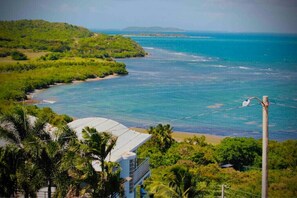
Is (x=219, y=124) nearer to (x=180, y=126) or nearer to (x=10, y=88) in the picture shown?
(x=180, y=126)

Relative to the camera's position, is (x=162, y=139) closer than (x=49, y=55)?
Yes

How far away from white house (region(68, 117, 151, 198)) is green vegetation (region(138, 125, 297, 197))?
2.40 m

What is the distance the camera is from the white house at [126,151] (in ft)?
38.7

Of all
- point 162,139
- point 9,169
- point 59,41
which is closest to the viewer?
point 9,169

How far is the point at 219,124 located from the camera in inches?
1513

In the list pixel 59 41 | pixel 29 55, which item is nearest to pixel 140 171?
pixel 29 55

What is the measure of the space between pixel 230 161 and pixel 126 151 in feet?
35.5

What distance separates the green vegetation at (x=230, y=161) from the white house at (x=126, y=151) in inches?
94.3

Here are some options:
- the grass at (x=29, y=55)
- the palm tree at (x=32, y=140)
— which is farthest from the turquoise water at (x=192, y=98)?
the palm tree at (x=32, y=140)

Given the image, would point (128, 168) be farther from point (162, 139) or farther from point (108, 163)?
point (162, 139)

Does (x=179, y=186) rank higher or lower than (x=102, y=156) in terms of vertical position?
lower

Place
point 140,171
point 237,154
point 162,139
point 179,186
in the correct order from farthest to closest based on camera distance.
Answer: point 162,139 → point 237,154 → point 140,171 → point 179,186

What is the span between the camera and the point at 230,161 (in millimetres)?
21891

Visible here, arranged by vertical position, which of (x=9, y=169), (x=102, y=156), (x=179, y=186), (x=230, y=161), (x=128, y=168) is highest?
(x=102, y=156)
